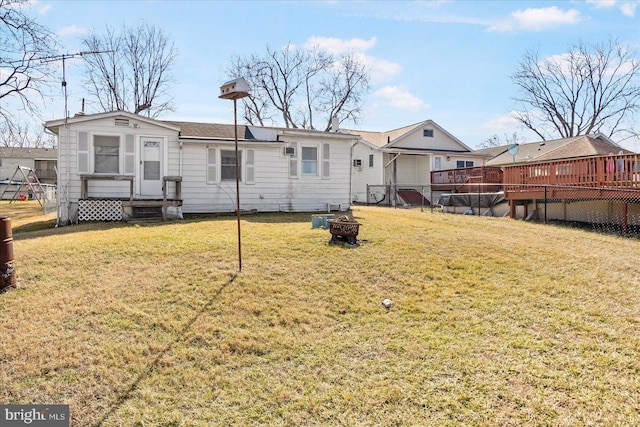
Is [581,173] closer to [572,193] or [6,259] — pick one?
[572,193]

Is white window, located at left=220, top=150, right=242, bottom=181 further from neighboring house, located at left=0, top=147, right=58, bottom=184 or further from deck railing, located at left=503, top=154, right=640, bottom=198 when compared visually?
neighboring house, located at left=0, top=147, right=58, bottom=184

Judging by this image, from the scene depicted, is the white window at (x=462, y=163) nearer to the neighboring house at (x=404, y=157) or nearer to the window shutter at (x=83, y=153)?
the neighboring house at (x=404, y=157)

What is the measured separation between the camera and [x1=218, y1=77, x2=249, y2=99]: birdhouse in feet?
19.3

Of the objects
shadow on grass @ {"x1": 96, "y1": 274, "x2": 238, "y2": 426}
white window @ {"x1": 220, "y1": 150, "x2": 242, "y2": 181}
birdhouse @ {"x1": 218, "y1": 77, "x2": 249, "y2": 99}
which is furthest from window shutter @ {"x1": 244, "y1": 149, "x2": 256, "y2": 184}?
shadow on grass @ {"x1": 96, "y1": 274, "x2": 238, "y2": 426}

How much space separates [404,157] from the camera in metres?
23.2

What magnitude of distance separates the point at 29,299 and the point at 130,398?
269cm

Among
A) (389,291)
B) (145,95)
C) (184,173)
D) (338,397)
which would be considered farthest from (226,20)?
(145,95)

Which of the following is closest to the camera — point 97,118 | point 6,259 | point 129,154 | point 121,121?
point 6,259

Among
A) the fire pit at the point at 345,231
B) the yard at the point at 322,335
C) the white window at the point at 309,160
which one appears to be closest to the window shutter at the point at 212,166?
the white window at the point at 309,160

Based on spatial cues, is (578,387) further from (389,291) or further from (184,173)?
(184,173)

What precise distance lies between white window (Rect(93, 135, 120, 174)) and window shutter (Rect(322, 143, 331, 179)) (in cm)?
650

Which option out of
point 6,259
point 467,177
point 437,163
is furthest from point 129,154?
point 437,163

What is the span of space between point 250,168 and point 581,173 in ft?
32.9

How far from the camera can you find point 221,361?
3879mm
